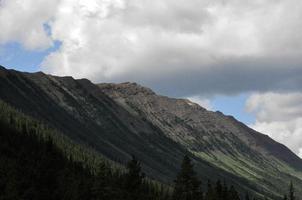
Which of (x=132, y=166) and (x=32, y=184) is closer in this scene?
(x=132, y=166)

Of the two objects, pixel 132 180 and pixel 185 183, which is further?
A: pixel 185 183

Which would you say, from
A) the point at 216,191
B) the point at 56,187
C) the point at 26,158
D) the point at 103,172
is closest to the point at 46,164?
the point at 56,187

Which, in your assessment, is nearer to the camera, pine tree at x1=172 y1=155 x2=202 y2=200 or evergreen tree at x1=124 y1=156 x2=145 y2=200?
evergreen tree at x1=124 y1=156 x2=145 y2=200

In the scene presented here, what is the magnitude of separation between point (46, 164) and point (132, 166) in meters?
48.8

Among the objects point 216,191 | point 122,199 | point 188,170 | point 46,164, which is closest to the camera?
point 122,199

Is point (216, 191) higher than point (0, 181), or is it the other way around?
point (216, 191)

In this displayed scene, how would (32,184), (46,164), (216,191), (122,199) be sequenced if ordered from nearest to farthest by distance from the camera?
1. (122,199)
2. (216,191)
3. (32,184)
4. (46,164)

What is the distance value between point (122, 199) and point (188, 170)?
10.9 m

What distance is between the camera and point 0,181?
9356cm

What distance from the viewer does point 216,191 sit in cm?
9012

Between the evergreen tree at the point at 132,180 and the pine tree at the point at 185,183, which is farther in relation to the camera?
the pine tree at the point at 185,183

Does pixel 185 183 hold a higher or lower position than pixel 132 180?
higher

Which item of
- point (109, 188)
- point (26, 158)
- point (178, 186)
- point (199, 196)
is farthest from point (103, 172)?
point (26, 158)

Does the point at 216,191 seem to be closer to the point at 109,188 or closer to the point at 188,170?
the point at 188,170
